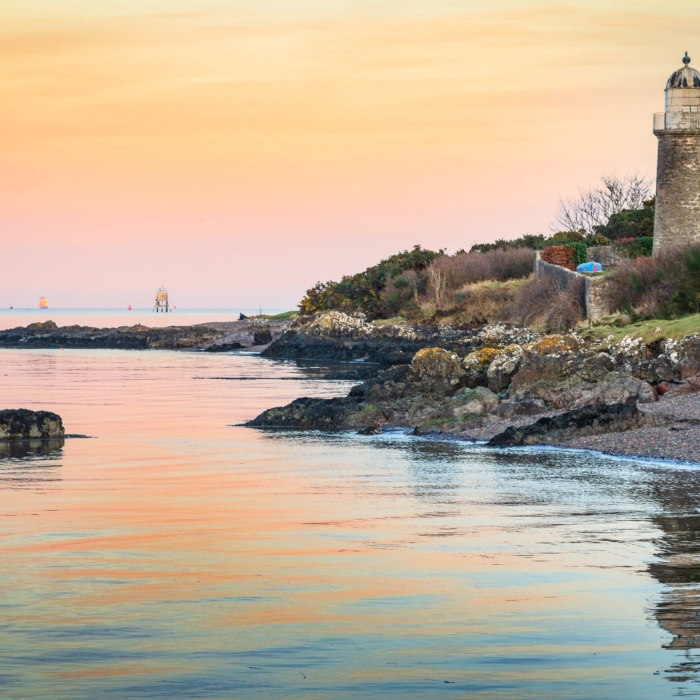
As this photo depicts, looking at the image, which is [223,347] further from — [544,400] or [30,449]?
[30,449]

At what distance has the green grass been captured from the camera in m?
29.2

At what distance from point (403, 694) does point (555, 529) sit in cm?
582

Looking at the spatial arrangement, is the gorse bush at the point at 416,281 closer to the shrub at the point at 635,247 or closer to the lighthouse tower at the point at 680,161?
the shrub at the point at 635,247

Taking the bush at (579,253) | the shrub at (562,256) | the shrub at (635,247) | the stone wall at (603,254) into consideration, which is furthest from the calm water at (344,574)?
the bush at (579,253)

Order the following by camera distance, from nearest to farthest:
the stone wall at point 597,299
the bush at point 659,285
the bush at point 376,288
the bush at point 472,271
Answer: the bush at point 659,285
the stone wall at point 597,299
the bush at point 472,271
the bush at point 376,288

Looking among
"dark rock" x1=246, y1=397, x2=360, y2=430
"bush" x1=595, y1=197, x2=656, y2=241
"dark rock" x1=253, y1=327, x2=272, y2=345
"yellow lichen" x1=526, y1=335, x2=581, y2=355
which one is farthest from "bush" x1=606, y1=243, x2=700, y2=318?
"dark rock" x1=253, y1=327, x2=272, y2=345

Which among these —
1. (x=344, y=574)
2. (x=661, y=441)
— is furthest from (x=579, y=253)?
(x=344, y=574)

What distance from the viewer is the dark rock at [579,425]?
19.8 m

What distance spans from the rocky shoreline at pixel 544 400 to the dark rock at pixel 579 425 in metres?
0.02

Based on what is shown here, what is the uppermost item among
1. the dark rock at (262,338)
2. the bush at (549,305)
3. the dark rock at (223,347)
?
the bush at (549,305)

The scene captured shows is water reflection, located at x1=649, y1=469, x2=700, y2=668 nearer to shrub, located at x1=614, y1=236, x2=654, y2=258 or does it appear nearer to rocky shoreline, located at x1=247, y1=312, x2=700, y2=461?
rocky shoreline, located at x1=247, y1=312, x2=700, y2=461

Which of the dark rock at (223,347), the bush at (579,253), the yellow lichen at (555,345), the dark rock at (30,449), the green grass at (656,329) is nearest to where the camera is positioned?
the dark rock at (30,449)

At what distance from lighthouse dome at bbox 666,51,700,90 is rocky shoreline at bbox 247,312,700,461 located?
2152 cm

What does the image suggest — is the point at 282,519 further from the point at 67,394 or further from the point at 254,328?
the point at 254,328
